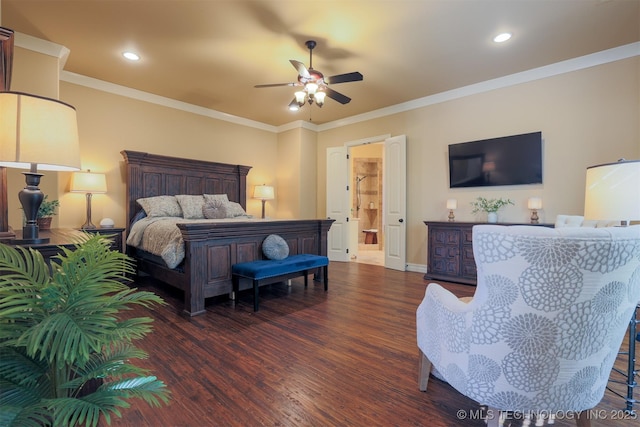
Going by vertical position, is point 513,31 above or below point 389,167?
above

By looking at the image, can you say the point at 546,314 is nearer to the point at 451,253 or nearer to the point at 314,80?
the point at 314,80

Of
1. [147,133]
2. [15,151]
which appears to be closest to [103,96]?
[147,133]

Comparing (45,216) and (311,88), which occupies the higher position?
(311,88)

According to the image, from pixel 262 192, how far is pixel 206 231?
9.94 ft

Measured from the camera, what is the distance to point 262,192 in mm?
5922

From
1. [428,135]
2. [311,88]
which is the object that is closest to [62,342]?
[311,88]

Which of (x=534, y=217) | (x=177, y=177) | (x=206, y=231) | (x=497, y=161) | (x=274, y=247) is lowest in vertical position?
(x=274, y=247)

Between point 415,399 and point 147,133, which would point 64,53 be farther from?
point 415,399

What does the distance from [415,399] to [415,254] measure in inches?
144

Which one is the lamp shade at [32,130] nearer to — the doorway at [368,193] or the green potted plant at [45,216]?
the green potted plant at [45,216]

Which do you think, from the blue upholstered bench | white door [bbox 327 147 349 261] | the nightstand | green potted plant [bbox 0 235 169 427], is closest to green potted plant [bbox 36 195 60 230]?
the nightstand

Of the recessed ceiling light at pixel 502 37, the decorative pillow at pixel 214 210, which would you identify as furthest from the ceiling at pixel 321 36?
the decorative pillow at pixel 214 210

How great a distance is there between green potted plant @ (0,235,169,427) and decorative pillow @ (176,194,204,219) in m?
3.91

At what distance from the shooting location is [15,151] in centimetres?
118
